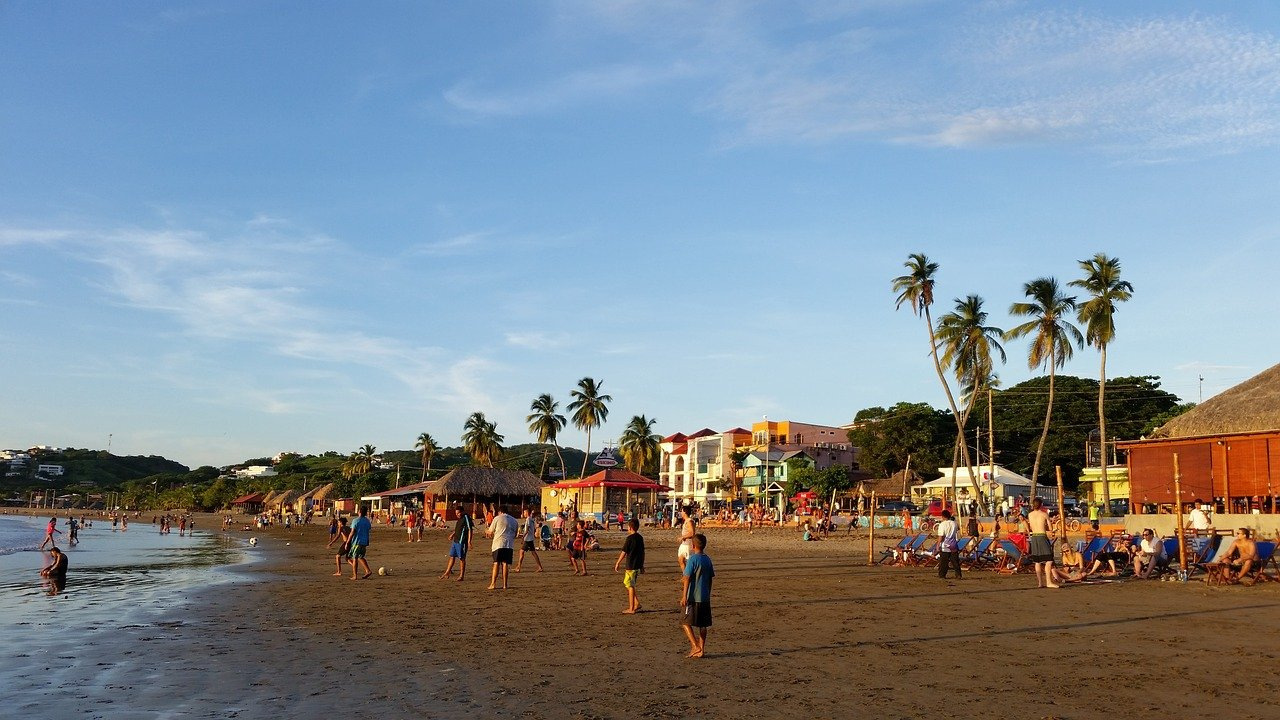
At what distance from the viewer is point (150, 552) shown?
3559 cm

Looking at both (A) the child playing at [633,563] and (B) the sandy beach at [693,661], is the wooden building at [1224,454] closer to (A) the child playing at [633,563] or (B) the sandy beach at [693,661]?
(B) the sandy beach at [693,661]

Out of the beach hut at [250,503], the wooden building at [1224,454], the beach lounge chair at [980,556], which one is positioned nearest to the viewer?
the beach lounge chair at [980,556]

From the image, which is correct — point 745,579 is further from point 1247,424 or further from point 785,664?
point 1247,424

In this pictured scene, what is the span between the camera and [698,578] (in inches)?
368

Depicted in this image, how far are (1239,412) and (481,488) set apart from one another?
44161 millimetres

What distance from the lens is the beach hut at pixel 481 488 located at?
60.6 metres

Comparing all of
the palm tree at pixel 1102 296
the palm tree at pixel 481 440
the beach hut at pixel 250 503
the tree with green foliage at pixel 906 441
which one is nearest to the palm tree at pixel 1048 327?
the palm tree at pixel 1102 296

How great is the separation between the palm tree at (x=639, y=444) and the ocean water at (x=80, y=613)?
6656 centimetres

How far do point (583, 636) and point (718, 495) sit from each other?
284 ft

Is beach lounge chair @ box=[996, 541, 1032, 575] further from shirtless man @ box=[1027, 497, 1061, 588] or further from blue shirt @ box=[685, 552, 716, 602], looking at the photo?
blue shirt @ box=[685, 552, 716, 602]

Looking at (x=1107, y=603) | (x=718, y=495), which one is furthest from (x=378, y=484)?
(x=1107, y=603)

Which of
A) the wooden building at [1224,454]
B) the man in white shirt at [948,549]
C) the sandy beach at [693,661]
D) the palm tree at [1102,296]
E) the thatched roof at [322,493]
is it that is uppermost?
the palm tree at [1102,296]

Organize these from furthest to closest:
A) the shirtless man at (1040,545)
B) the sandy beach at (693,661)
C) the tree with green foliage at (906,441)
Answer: the tree with green foliage at (906,441)
the shirtless man at (1040,545)
the sandy beach at (693,661)

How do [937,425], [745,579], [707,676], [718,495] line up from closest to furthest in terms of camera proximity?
[707,676], [745,579], [937,425], [718,495]
